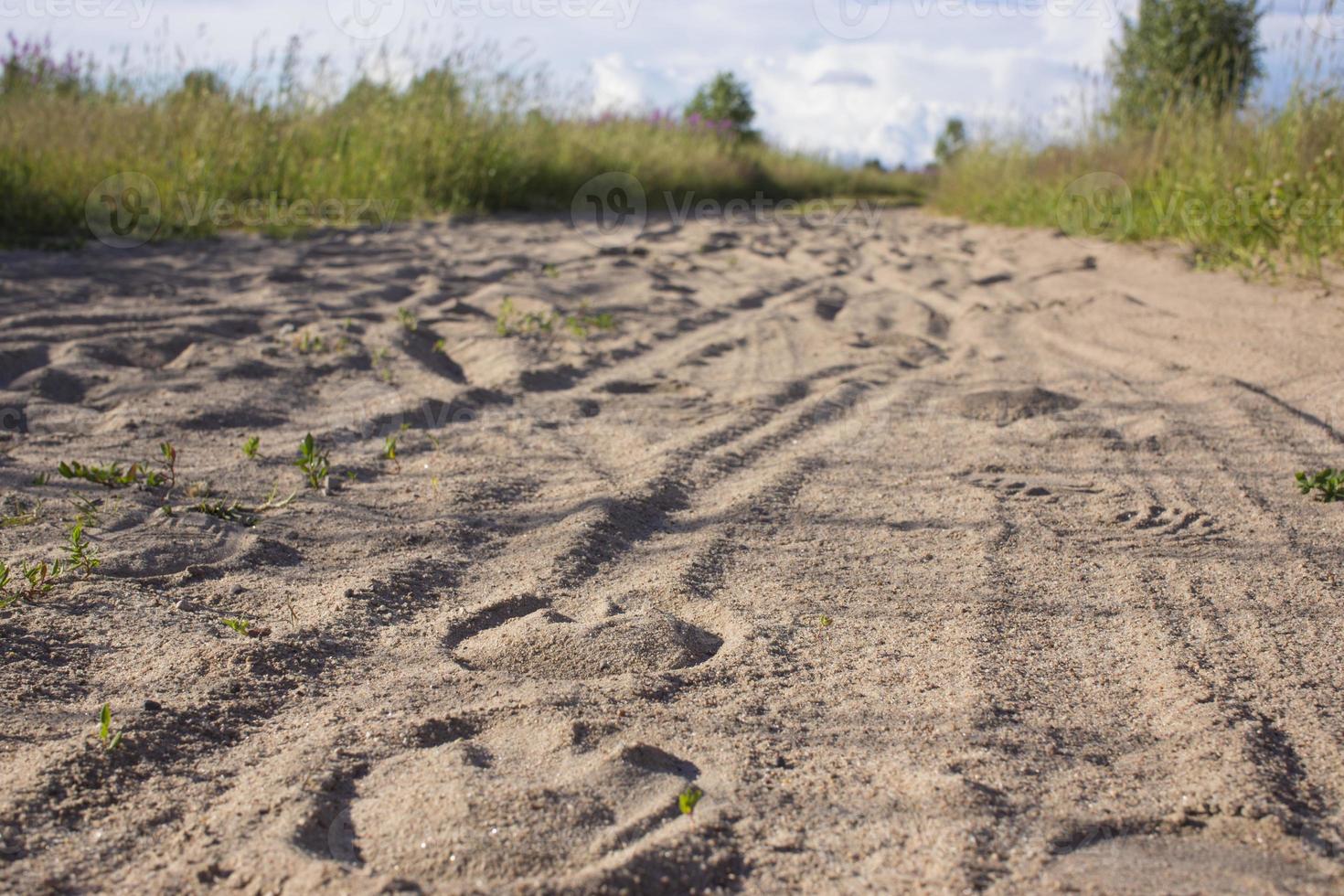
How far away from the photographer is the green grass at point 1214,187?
4.77 metres

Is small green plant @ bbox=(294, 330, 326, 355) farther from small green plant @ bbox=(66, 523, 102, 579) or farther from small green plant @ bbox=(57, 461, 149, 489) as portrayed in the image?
small green plant @ bbox=(66, 523, 102, 579)

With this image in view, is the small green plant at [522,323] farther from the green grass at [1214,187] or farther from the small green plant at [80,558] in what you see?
the green grass at [1214,187]

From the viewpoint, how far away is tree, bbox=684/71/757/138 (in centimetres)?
1672

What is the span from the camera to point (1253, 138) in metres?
5.86

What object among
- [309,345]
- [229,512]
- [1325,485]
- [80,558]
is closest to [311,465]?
[229,512]

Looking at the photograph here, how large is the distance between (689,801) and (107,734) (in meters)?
0.81

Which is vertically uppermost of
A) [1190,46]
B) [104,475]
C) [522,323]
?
[1190,46]

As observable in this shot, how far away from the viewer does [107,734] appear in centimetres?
141

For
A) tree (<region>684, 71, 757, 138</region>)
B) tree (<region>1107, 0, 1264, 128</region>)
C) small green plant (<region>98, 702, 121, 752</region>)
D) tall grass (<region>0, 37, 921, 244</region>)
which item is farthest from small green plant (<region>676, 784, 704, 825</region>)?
tree (<region>684, 71, 757, 138</region>)

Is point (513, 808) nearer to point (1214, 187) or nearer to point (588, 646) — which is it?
point (588, 646)

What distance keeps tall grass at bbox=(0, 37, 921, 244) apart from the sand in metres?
2.56

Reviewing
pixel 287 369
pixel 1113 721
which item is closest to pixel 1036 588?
pixel 1113 721

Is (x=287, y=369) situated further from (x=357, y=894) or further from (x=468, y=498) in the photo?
(x=357, y=894)

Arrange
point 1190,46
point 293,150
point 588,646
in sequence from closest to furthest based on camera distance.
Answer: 1. point 588,646
2. point 293,150
3. point 1190,46
